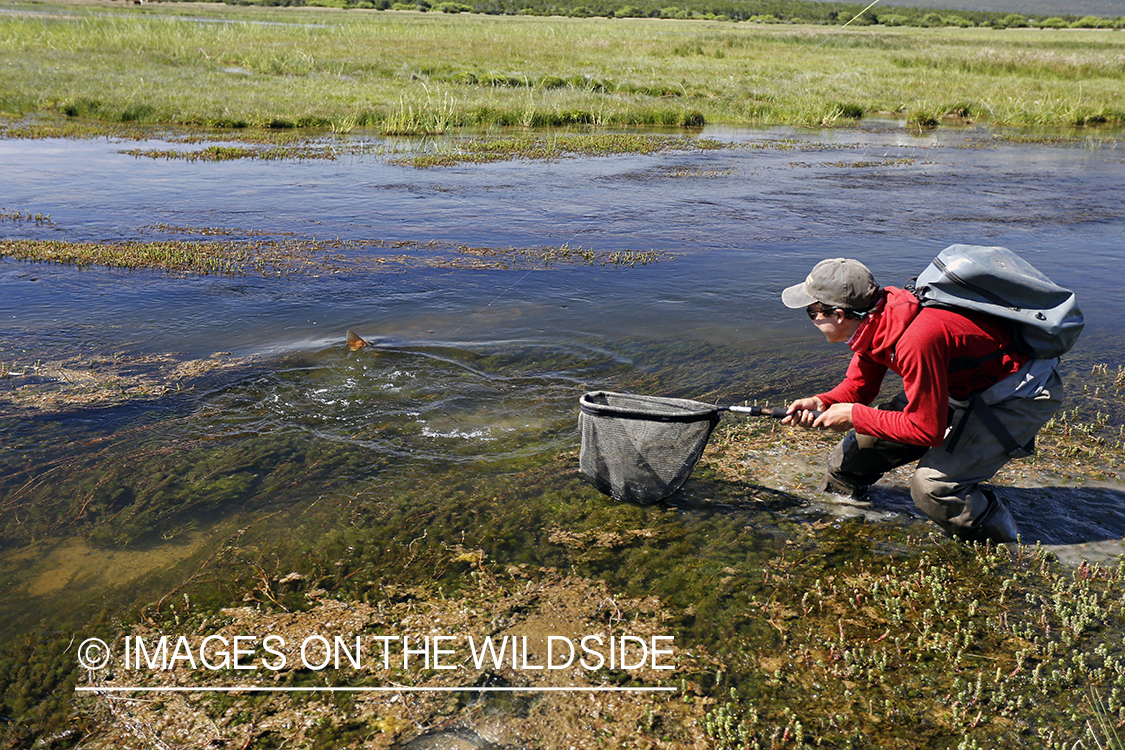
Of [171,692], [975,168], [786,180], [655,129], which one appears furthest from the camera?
[655,129]

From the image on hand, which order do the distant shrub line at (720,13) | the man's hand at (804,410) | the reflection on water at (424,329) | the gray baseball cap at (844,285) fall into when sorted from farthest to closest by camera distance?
the distant shrub line at (720,13) < the reflection on water at (424,329) < the man's hand at (804,410) < the gray baseball cap at (844,285)

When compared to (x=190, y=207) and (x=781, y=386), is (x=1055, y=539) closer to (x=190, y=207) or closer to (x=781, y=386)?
(x=781, y=386)

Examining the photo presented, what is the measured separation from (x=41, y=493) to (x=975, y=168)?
721 inches

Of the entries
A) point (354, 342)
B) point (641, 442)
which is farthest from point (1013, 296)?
point (354, 342)

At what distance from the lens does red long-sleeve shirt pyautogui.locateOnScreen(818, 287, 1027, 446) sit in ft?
11.5

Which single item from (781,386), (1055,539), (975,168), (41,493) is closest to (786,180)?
(975,168)

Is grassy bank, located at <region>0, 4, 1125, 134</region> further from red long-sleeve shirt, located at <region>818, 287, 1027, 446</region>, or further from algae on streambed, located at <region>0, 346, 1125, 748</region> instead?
red long-sleeve shirt, located at <region>818, 287, 1027, 446</region>

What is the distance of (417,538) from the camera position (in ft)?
14.0

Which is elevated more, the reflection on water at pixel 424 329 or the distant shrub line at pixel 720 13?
the distant shrub line at pixel 720 13

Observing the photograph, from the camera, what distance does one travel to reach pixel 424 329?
294 inches

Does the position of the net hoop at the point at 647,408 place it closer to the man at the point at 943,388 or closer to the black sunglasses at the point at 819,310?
the man at the point at 943,388

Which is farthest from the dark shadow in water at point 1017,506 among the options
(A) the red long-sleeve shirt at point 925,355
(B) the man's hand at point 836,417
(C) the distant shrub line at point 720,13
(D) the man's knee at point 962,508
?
(C) the distant shrub line at point 720,13

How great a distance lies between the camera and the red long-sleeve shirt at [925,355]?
3.52m

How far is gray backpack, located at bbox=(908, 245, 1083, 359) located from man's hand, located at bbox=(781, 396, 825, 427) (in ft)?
2.70
